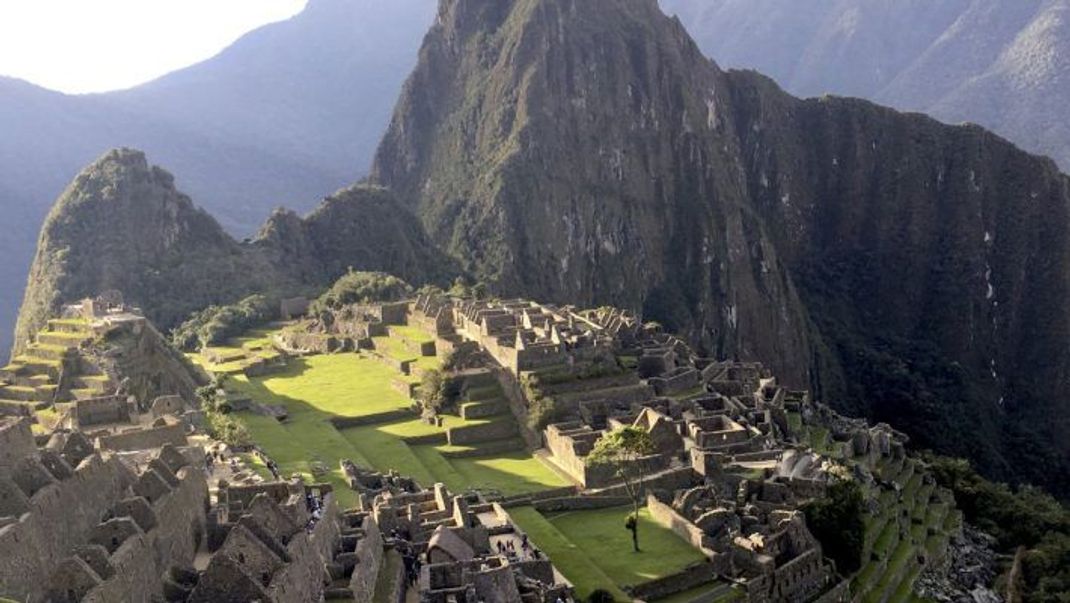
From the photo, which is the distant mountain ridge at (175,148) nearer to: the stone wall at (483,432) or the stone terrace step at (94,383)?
the stone terrace step at (94,383)

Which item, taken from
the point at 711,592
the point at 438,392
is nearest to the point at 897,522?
the point at 711,592

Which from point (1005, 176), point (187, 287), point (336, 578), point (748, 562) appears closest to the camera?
point (336, 578)

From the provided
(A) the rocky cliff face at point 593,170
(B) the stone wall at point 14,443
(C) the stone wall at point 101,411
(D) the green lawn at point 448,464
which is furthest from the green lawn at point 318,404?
(A) the rocky cliff face at point 593,170

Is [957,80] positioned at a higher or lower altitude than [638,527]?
higher

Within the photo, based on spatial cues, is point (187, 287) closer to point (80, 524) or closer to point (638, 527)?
point (638, 527)

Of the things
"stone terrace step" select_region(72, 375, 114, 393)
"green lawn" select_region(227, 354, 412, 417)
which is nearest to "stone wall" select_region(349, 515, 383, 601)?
"stone terrace step" select_region(72, 375, 114, 393)

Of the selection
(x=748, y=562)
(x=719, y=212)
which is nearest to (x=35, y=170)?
(x=719, y=212)

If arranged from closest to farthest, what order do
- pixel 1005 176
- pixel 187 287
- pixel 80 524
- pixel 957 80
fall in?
pixel 80 524
pixel 187 287
pixel 1005 176
pixel 957 80

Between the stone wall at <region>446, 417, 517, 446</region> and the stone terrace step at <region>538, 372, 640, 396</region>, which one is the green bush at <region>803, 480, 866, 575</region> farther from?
the stone wall at <region>446, 417, 517, 446</region>
